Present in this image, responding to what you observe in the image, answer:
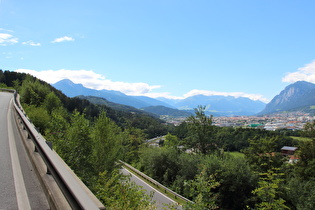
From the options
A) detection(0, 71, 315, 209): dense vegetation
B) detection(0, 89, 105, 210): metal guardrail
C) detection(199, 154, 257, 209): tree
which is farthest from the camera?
detection(199, 154, 257, 209): tree

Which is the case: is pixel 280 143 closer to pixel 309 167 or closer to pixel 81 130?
pixel 309 167

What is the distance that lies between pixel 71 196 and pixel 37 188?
82.2 inches

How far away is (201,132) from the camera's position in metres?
38.4

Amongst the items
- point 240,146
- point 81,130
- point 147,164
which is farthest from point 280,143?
point 81,130

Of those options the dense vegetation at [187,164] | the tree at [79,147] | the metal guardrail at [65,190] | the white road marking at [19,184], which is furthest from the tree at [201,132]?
the metal guardrail at [65,190]

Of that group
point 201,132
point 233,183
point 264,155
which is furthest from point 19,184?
point 201,132

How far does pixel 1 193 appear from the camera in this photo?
3.77 meters

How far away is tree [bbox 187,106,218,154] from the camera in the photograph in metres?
38.4

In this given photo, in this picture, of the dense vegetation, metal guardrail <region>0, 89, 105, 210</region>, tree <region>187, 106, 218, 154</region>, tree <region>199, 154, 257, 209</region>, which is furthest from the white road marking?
tree <region>187, 106, 218, 154</region>

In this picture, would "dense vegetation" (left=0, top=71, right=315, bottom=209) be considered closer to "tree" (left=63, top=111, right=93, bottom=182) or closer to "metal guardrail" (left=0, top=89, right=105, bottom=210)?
"tree" (left=63, top=111, right=93, bottom=182)

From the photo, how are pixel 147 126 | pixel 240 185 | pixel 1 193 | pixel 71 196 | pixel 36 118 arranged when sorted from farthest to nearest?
1. pixel 147 126
2. pixel 240 185
3. pixel 36 118
4. pixel 1 193
5. pixel 71 196

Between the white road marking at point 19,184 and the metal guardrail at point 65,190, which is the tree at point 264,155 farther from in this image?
the metal guardrail at point 65,190

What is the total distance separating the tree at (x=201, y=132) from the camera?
38.4 metres

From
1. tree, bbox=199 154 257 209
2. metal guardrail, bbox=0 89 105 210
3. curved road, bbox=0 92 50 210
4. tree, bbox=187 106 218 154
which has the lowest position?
tree, bbox=199 154 257 209
